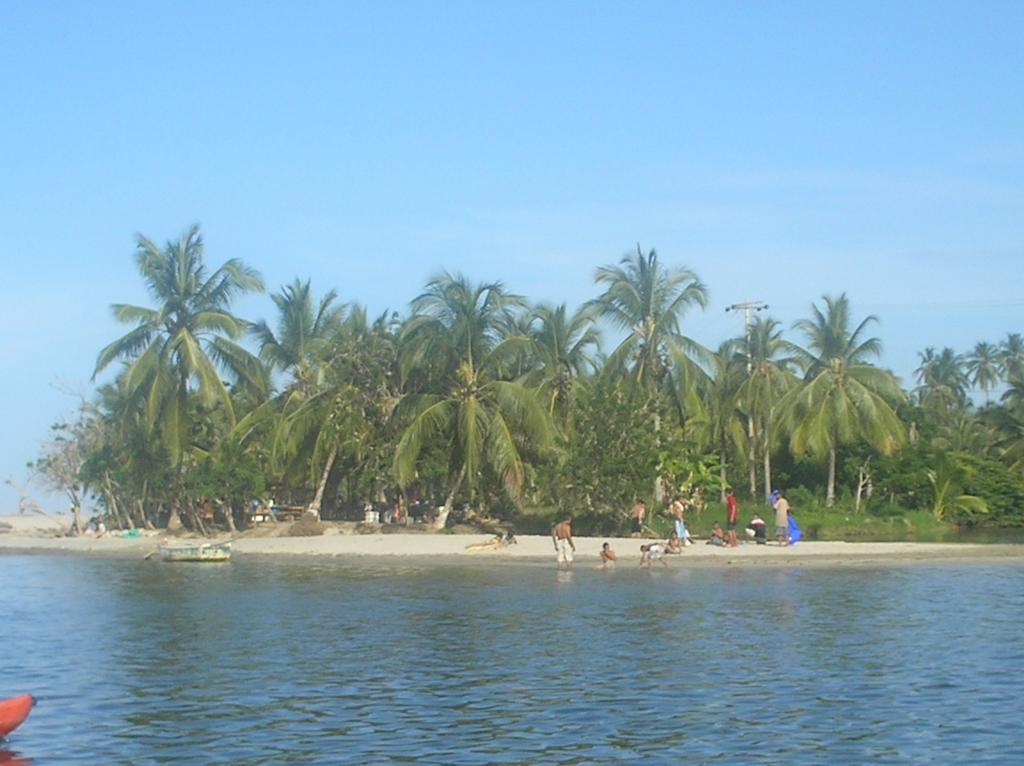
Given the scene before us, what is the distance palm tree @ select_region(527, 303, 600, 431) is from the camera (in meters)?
54.8

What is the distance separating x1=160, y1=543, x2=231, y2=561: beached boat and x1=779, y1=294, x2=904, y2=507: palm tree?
24363mm

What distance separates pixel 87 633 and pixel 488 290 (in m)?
25.7

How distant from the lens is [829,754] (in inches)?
574

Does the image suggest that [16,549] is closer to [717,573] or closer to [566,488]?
[566,488]

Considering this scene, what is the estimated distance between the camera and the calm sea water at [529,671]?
15.2m

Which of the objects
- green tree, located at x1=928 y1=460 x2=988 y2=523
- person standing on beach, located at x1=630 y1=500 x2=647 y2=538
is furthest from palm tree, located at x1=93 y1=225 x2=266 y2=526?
green tree, located at x1=928 y1=460 x2=988 y2=523

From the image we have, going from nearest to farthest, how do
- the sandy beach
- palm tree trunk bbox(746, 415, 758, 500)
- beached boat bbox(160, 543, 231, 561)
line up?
the sandy beach → beached boat bbox(160, 543, 231, 561) → palm tree trunk bbox(746, 415, 758, 500)

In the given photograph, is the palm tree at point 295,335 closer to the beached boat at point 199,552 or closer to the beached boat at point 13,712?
the beached boat at point 199,552

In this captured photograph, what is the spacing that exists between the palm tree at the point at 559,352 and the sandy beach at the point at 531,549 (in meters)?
9.31

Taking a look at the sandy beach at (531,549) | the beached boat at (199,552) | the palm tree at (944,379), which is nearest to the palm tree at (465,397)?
the sandy beach at (531,549)

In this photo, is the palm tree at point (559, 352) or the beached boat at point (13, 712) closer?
the beached boat at point (13, 712)

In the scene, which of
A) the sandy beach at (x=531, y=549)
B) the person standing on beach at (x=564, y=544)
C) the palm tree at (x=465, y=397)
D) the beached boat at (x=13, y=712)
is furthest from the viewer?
the palm tree at (x=465, y=397)

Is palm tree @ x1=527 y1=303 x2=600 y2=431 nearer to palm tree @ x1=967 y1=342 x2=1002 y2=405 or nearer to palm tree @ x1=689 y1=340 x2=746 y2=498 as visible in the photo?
palm tree @ x1=689 y1=340 x2=746 y2=498

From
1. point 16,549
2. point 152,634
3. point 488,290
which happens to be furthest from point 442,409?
point 152,634
